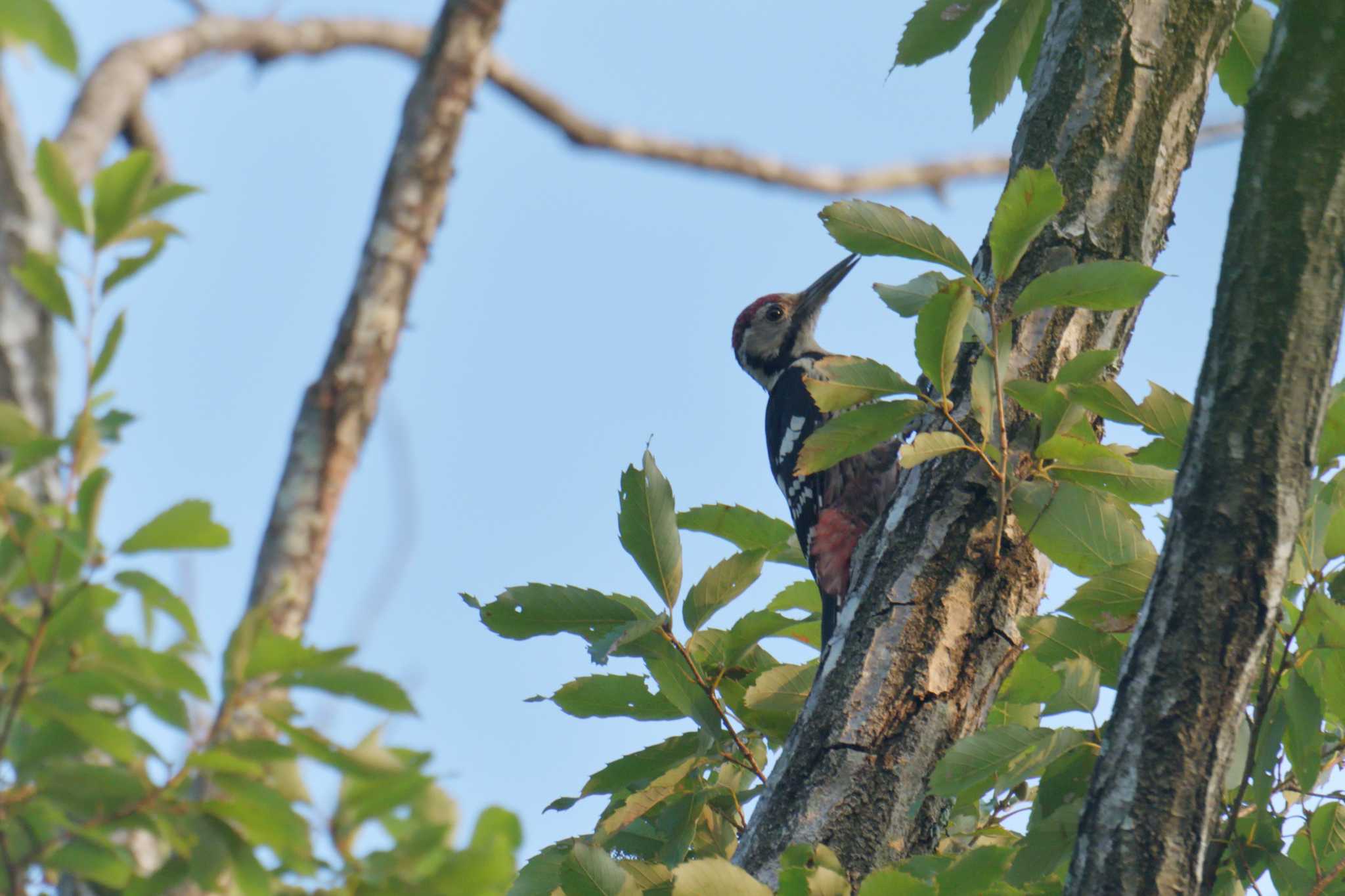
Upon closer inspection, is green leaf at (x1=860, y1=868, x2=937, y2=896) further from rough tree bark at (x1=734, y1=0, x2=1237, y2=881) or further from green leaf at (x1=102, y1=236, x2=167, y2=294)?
green leaf at (x1=102, y1=236, x2=167, y2=294)

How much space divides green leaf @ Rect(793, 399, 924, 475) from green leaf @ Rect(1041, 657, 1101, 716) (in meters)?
0.40

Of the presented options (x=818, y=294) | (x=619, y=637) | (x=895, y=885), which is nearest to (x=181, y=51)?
(x=818, y=294)

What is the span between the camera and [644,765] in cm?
206

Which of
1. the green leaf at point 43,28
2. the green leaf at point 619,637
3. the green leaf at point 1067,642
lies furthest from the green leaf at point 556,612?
the green leaf at point 43,28

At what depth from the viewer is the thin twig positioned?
203cm

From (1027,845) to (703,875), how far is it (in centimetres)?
42

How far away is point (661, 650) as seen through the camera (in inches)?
79.6

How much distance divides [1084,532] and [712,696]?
25.1 inches

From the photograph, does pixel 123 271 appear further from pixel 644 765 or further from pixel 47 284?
pixel 644 765

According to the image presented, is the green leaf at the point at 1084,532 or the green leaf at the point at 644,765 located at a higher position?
the green leaf at the point at 1084,532

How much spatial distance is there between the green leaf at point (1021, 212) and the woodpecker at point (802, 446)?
434 millimetres

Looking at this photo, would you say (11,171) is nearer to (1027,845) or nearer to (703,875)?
(703,875)

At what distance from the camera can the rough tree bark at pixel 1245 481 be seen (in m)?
1.34

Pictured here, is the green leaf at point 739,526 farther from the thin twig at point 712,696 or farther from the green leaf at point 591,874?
the green leaf at point 591,874
